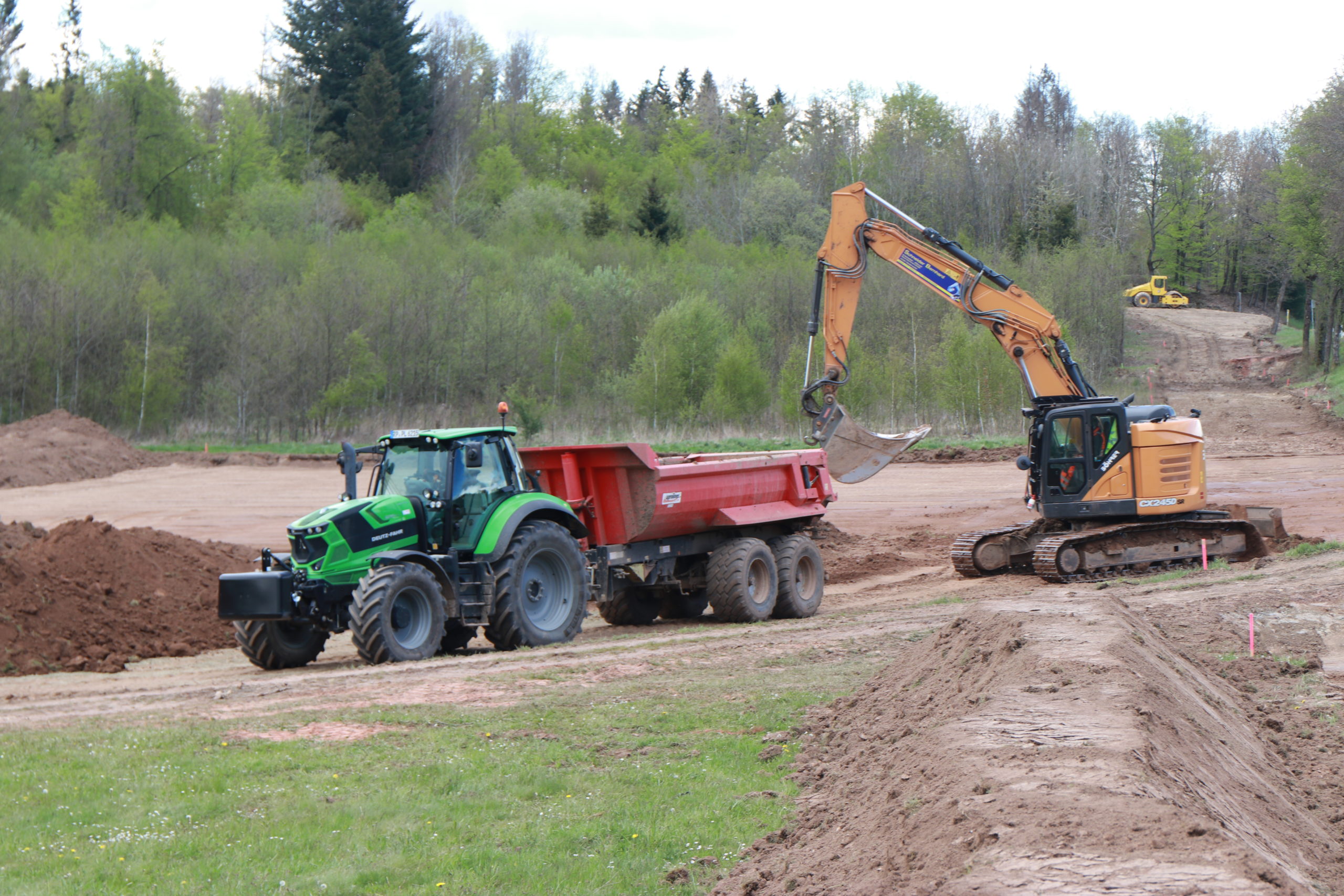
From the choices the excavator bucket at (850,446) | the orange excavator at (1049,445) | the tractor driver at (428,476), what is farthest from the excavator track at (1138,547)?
the tractor driver at (428,476)

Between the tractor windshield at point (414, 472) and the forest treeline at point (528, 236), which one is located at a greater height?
the forest treeline at point (528, 236)

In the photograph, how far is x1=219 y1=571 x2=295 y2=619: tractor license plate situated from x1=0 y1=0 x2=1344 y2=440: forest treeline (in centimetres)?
2440

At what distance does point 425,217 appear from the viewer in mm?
67188

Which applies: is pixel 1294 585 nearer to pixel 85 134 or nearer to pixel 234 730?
pixel 234 730

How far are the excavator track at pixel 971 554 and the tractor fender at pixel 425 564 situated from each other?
27.0 feet

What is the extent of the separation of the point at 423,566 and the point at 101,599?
4.87 meters

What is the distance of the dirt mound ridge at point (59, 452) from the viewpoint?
105ft

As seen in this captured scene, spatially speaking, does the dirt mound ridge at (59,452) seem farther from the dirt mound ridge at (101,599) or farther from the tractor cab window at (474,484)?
the tractor cab window at (474,484)

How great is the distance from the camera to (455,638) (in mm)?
12797

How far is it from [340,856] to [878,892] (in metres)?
2.76

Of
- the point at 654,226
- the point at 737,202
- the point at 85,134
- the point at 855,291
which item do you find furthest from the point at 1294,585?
the point at 85,134

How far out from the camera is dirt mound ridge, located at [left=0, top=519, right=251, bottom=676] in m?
12.8

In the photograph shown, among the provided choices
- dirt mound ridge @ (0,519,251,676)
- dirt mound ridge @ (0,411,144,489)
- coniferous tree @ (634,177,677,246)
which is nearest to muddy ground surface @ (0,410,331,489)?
dirt mound ridge @ (0,411,144,489)

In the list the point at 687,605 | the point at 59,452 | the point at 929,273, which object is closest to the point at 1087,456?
the point at 929,273
